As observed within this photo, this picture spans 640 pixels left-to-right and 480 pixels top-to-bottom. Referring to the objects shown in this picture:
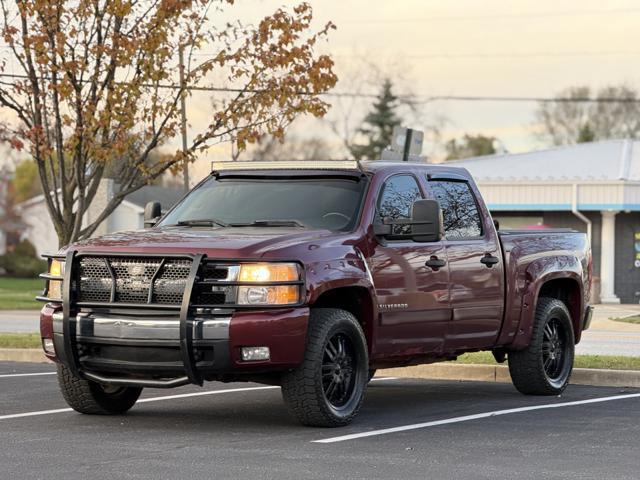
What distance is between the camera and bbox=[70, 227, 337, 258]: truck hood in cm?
970

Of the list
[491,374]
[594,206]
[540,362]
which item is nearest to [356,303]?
[540,362]

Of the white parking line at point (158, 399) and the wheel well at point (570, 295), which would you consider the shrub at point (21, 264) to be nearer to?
the white parking line at point (158, 399)

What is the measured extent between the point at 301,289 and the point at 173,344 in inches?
37.8

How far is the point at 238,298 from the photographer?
9609mm

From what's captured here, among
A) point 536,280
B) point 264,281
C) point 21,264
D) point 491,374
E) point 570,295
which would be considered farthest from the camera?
point 21,264

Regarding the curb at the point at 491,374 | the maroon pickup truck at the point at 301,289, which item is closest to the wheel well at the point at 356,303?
the maroon pickup truck at the point at 301,289

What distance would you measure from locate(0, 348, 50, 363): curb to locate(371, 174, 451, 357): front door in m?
6.65

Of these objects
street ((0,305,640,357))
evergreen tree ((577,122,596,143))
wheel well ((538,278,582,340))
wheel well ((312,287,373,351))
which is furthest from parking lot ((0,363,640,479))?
evergreen tree ((577,122,596,143))

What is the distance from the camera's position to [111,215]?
65000mm

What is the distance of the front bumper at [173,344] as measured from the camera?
9539 millimetres

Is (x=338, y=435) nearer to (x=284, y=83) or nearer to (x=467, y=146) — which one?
(x=284, y=83)

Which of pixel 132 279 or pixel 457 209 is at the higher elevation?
pixel 457 209

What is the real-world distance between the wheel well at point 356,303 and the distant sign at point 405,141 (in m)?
9.48

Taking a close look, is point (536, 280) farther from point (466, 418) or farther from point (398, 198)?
point (466, 418)
